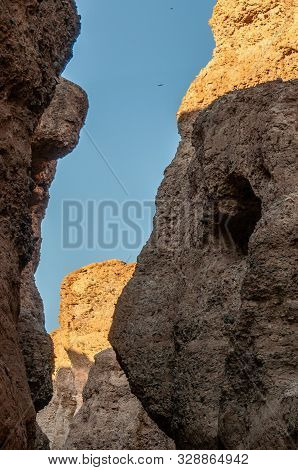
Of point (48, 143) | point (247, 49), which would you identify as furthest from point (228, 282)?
point (247, 49)

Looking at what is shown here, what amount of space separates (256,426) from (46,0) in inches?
147

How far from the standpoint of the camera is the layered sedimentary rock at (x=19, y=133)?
17.1ft

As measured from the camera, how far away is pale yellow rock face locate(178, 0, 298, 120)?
386 inches

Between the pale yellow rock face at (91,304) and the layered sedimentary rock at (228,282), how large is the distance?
7.68m

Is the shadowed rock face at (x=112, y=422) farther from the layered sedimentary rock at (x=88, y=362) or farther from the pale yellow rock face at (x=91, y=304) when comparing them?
the pale yellow rock face at (x=91, y=304)

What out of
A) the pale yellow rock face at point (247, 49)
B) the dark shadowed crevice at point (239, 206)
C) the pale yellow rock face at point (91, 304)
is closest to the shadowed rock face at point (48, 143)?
the pale yellow rock face at point (247, 49)

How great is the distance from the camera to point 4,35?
5844 mm

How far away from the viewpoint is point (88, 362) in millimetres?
17312

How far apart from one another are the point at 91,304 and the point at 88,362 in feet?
3.97

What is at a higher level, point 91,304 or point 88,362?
point 91,304

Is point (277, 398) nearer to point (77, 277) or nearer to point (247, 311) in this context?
point (247, 311)

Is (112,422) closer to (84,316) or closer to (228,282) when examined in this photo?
(84,316)

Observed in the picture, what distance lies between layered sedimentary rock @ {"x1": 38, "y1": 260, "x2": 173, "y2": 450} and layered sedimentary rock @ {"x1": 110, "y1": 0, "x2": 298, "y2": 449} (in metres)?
4.41

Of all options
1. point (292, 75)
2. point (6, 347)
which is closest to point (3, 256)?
point (6, 347)
